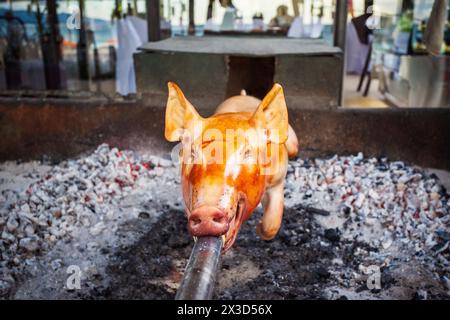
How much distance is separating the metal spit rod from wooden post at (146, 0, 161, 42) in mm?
4521

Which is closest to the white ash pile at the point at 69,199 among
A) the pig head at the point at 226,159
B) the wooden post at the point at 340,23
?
the pig head at the point at 226,159

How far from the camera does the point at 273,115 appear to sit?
2.83 meters

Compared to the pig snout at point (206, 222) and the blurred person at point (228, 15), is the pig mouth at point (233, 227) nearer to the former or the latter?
the pig snout at point (206, 222)

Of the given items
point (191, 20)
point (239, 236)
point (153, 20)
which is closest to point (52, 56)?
point (191, 20)

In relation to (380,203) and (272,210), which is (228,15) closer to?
(380,203)

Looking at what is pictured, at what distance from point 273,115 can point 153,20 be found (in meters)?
3.96

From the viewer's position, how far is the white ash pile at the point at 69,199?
12.2 feet

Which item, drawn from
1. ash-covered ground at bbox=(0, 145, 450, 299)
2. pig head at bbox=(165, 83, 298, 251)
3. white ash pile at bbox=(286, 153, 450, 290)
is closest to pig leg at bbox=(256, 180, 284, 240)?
pig head at bbox=(165, 83, 298, 251)

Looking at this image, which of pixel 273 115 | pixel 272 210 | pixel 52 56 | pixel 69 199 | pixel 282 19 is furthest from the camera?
pixel 52 56

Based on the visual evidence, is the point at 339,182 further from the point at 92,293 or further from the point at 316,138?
the point at 92,293

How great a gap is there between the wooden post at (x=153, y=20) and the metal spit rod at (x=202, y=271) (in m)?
4.52

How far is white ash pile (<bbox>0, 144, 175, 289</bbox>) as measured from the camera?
3727mm
